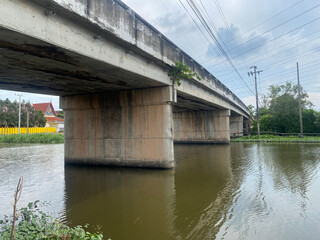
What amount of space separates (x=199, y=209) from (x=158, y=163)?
232 inches

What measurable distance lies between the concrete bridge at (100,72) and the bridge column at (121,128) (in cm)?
5

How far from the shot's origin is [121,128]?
1299cm

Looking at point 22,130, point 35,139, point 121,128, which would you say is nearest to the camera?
point 121,128

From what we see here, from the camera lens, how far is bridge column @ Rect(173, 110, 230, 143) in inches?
1165

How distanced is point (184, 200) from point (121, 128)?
695 centimetres

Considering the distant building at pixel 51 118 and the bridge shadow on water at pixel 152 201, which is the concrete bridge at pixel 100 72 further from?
the distant building at pixel 51 118

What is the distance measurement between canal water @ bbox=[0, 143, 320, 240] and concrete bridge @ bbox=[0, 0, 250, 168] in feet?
6.57

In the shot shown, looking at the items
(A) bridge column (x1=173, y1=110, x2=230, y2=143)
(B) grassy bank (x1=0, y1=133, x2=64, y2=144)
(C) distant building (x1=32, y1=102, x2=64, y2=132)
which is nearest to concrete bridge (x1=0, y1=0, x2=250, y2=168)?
(A) bridge column (x1=173, y1=110, x2=230, y2=143)

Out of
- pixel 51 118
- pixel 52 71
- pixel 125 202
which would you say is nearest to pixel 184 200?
pixel 125 202

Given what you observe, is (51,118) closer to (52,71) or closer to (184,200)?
(52,71)

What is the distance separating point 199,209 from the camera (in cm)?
618

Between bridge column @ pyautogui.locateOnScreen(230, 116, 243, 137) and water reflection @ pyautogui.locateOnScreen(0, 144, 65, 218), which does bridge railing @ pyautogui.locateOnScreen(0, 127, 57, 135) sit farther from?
water reflection @ pyautogui.locateOnScreen(0, 144, 65, 218)

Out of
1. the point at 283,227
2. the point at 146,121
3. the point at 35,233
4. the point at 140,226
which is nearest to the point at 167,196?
the point at 140,226

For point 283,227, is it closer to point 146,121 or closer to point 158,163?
point 158,163
